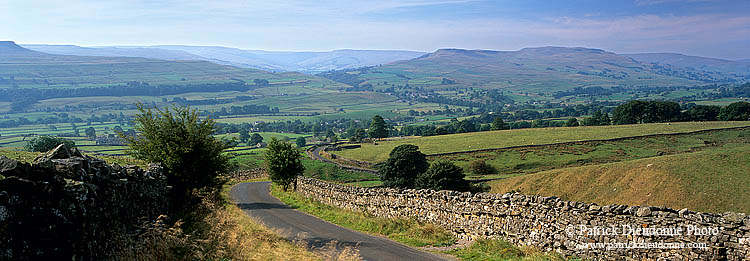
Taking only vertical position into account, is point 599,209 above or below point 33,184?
below

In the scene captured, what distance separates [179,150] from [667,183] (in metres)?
30.7

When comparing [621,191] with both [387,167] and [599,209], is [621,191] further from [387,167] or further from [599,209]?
[387,167]

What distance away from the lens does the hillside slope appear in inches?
1071

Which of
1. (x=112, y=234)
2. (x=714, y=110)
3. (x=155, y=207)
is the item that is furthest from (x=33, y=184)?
(x=714, y=110)

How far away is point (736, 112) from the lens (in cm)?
9456

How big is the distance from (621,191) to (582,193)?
2614 millimetres

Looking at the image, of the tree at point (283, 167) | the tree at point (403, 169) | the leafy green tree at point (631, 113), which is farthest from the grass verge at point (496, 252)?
the leafy green tree at point (631, 113)

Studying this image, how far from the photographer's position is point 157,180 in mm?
13641

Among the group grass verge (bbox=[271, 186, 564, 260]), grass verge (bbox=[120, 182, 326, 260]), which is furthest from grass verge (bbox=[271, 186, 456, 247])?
grass verge (bbox=[120, 182, 326, 260])

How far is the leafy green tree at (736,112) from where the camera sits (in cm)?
9169

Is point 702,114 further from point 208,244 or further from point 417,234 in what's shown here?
point 208,244

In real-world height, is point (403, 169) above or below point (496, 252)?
below

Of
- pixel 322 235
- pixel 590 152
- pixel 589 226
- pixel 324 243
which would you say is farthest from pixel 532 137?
pixel 589 226

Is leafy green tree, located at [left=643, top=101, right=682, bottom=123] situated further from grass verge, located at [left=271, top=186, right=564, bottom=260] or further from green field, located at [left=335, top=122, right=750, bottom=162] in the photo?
grass verge, located at [left=271, top=186, right=564, bottom=260]
